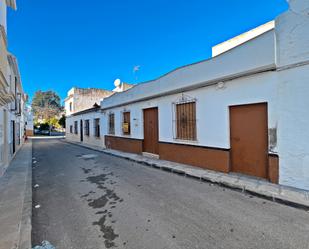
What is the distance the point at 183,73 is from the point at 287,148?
4741 millimetres

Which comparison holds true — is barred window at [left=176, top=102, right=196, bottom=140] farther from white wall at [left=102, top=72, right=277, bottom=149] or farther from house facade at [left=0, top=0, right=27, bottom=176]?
house facade at [left=0, top=0, right=27, bottom=176]

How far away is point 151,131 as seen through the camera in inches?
397

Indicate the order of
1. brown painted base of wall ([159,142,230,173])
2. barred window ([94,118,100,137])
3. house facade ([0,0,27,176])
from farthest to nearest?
barred window ([94,118,100,137]), brown painted base of wall ([159,142,230,173]), house facade ([0,0,27,176])

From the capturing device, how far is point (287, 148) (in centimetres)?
475

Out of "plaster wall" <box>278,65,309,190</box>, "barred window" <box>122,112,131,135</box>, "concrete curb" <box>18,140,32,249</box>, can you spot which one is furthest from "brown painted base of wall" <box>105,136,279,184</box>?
"concrete curb" <box>18,140,32,249</box>

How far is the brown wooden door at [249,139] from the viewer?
17.6 feet

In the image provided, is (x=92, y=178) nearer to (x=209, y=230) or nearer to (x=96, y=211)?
(x=96, y=211)

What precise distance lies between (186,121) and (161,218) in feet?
15.8

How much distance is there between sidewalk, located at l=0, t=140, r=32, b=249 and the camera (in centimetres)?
287

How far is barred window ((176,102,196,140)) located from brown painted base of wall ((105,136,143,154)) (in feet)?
10.8

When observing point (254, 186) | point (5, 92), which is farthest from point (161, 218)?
point (5, 92)

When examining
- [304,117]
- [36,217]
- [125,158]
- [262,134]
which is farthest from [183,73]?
[36,217]

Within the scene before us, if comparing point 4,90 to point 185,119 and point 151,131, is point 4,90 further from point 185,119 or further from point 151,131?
point 151,131

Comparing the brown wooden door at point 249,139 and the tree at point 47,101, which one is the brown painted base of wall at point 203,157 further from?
the tree at point 47,101
